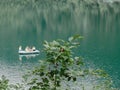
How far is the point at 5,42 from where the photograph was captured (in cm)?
6669

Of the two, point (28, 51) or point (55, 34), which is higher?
point (55, 34)

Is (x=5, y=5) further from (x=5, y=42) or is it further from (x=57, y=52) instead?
(x=57, y=52)

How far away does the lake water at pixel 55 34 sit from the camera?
156 feet

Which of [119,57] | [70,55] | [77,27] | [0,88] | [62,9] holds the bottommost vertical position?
[0,88]

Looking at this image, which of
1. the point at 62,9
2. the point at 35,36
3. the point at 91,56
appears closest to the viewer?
the point at 91,56

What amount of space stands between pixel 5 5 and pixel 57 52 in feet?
408

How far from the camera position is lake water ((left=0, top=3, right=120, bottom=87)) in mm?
47625

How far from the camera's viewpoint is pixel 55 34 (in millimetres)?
77688

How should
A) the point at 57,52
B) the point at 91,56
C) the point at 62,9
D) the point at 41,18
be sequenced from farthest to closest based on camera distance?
the point at 62,9 < the point at 41,18 < the point at 91,56 < the point at 57,52

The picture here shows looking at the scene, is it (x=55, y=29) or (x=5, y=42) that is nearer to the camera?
(x=5, y=42)

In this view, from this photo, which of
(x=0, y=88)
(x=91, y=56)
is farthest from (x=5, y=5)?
(x=0, y=88)

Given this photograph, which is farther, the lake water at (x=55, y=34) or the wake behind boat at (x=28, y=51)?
the wake behind boat at (x=28, y=51)

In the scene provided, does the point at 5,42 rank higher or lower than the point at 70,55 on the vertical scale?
higher

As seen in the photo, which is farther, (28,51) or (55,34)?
(55,34)
